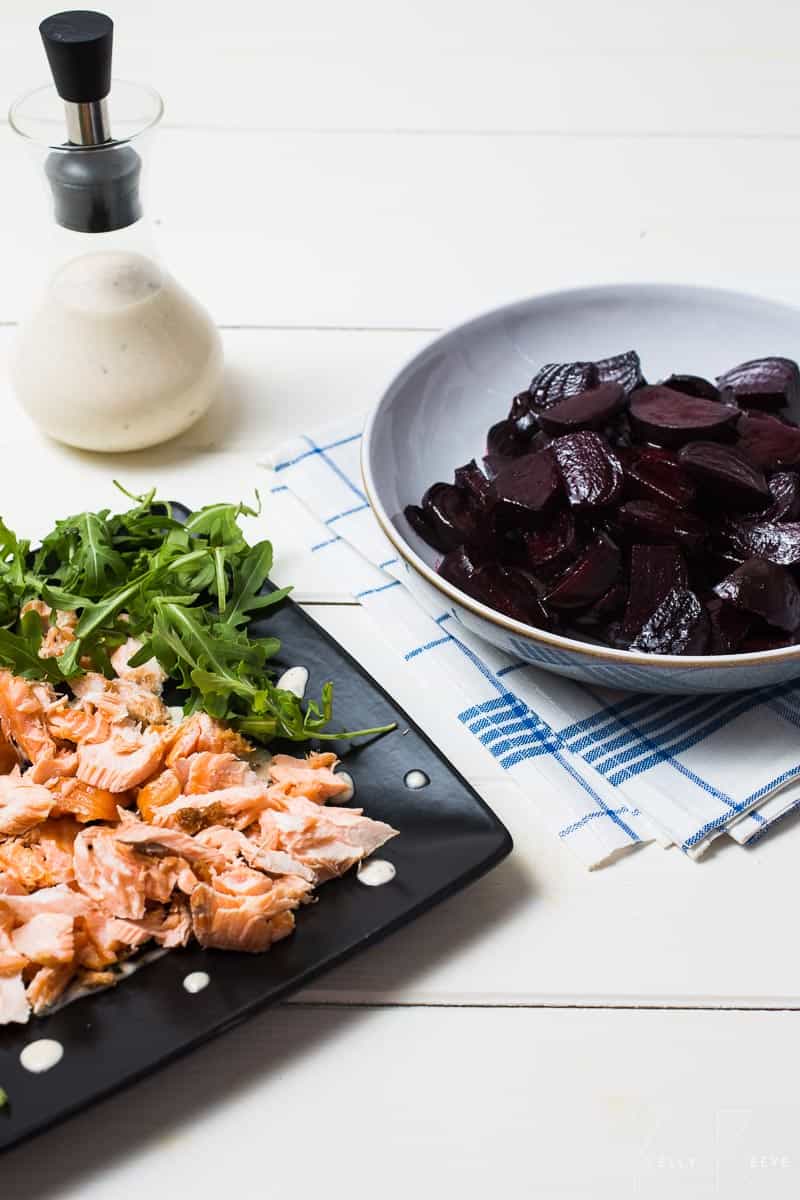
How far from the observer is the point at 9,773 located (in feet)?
4.97

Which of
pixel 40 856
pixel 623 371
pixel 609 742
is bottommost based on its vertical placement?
pixel 609 742

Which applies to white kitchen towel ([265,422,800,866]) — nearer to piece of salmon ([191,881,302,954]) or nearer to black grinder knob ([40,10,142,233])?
piece of salmon ([191,881,302,954])

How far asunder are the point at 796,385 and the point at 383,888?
3.39 ft

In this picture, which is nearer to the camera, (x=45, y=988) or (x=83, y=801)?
(x=45, y=988)

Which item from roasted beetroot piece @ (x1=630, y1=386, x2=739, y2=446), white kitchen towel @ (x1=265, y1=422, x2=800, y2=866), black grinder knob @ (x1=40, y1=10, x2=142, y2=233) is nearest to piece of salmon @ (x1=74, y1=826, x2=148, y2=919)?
white kitchen towel @ (x1=265, y1=422, x2=800, y2=866)

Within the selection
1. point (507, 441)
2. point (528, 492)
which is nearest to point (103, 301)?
point (507, 441)

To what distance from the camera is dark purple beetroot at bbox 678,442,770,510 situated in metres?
1.67

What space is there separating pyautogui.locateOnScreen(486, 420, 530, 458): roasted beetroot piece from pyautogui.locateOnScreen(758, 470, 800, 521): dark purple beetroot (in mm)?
378

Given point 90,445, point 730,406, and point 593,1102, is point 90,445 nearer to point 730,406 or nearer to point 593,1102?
point 730,406

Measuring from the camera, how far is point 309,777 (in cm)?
149

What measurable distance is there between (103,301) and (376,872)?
1.07m

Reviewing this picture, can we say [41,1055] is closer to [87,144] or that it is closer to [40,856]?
[40,856]

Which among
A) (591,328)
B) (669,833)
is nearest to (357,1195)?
(669,833)

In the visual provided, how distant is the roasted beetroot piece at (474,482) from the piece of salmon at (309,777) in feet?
1.47
